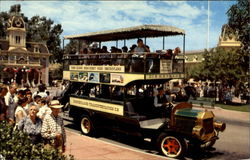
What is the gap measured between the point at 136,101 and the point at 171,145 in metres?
2.71

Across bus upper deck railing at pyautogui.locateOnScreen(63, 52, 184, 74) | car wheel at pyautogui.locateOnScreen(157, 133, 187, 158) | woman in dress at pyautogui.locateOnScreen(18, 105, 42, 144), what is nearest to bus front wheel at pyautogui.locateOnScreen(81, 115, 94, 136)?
bus upper deck railing at pyautogui.locateOnScreen(63, 52, 184, 74)

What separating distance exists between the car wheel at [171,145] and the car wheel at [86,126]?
3206 millimetres

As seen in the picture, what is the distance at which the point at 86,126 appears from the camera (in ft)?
37.5

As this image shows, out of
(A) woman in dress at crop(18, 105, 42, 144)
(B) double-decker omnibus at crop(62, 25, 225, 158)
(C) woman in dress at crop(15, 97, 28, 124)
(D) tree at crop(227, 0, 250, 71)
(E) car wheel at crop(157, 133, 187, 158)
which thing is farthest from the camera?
(D) tree at crop(227, 0, 250, 71)

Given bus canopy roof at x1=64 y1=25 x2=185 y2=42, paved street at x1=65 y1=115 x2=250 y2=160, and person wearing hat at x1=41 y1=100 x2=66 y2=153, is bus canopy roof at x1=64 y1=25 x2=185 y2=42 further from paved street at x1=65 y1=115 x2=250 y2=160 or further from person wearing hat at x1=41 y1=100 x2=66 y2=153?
person wearing hat at x1=41 y1=100 x2=66 y2=153

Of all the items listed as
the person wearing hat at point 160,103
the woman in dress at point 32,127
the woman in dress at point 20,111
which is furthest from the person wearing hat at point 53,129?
the person wearing hat at point 160,103

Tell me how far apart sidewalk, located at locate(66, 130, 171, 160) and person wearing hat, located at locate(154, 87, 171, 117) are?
73.0 inches

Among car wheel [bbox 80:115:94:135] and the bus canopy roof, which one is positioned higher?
the bus canopy roof

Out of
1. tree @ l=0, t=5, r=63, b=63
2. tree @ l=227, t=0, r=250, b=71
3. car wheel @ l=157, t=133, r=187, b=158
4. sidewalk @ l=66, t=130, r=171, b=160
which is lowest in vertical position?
sidewalk @ l=66, t=130, r=171, b=160

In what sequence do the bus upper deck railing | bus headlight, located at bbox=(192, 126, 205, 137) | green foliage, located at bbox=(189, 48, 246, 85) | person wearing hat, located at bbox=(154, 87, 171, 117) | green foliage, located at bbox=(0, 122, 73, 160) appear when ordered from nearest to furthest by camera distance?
green foliage, located at bbox=(0, 122, 73, 160) → bus headlight, located at bbox=(192, 126, 205, 137) → the bus upper deck railing → person wearing hat, located at bbox=(154, 87, 171, 117) → green foliage, located at bbox=(189, 48, 246, 85)

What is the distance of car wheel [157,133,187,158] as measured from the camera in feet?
27.7

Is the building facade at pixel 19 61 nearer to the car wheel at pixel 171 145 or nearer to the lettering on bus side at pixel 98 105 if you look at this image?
the lettering on bus side at pixel 98 105

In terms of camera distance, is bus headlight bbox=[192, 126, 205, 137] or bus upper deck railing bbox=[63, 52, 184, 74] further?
bus upper deck railing bbox=[63, 52, 184, 74]

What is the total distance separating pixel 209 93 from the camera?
30359mm
